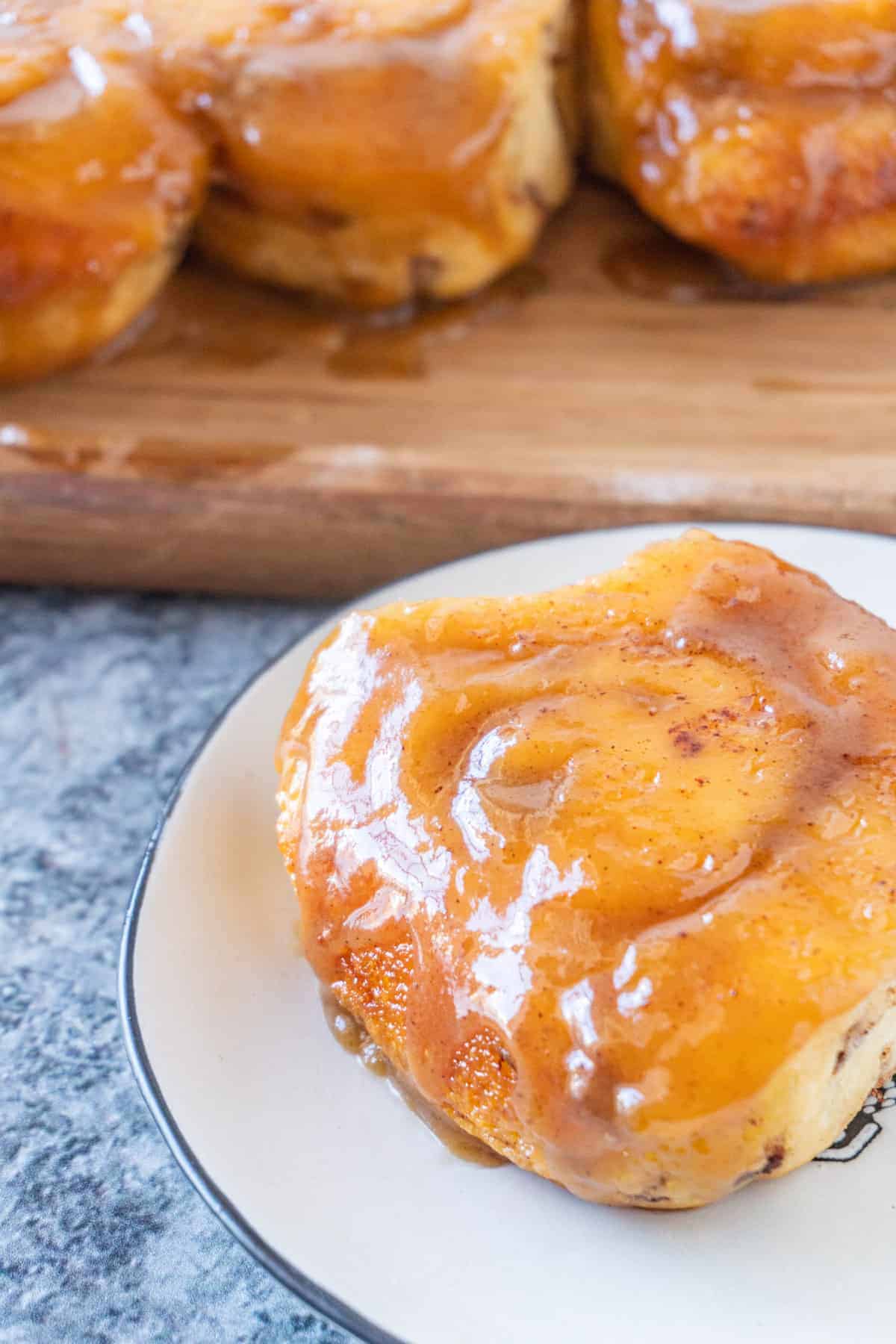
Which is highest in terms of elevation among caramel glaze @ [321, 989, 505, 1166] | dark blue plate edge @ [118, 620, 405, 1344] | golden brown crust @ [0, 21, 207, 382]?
golden brown crust @ [0, 21, 207, 382]

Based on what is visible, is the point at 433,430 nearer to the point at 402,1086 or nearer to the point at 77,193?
the point at 77,193

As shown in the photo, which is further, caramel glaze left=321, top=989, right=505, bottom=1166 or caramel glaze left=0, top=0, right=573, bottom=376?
caramel glaze left=0, top=0, right=573, bottom=376

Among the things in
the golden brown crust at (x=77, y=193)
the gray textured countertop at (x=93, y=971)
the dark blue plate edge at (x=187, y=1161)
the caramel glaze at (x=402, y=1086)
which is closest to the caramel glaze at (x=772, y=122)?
the golden brown crust at (x=77, y=193)

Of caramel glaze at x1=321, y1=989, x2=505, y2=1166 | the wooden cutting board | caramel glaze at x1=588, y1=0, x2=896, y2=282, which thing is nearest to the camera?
caramel glaze at x1=321, y1=989, x2=505, y2=1166

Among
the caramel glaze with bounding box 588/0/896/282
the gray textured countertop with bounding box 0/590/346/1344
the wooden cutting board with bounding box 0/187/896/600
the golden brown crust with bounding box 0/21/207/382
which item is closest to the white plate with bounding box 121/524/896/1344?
the gray textured countertop with bounding box 0/590/346/1344

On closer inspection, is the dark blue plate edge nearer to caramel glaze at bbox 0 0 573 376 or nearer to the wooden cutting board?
the wooden cutting board

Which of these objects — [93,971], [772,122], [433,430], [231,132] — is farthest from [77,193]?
[93,971]

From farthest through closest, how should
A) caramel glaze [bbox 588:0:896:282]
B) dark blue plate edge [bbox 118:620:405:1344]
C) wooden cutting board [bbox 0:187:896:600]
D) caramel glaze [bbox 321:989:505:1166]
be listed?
caramel glaze [bbox 588:0:896:282], wooden cutting board [bbox 0:187:896:600], caramel glaze [bbox 321:989:505:1166], dark blue plate edge [bbox 118:620:405:1344]

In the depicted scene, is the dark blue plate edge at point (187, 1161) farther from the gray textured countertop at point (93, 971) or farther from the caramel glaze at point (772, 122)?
the caramel glaze at point (772, 122)
